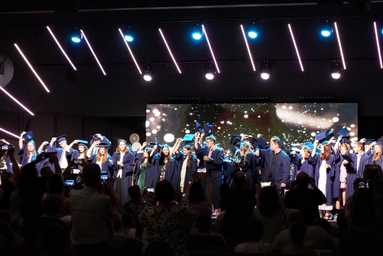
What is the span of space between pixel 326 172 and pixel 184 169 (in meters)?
3.49

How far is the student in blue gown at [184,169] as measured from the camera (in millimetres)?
15393

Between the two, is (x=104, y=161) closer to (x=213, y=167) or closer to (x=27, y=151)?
(x=27, y=151)

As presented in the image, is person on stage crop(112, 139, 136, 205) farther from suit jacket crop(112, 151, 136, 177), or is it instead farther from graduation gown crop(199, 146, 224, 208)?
graduation gown crop(199, 146, 224, 208)

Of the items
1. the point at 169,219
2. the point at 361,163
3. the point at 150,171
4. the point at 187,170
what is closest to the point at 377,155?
the point at 361,163

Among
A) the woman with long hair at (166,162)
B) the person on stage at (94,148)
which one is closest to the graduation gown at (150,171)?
the woman with long hair at (166,162)

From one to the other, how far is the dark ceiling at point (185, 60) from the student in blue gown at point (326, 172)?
3.18 m

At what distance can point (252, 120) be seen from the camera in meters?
17.7

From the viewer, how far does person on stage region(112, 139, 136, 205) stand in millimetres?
16141

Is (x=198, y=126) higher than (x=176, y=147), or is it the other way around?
(x=198, y=126)

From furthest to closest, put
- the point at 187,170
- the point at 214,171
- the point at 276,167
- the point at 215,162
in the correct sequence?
the point at 187,170 → the point at 214,171 → the point at 215,162 → the point at 276,167

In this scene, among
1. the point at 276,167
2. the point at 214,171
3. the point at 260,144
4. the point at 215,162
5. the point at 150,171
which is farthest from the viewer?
the point at 150,171

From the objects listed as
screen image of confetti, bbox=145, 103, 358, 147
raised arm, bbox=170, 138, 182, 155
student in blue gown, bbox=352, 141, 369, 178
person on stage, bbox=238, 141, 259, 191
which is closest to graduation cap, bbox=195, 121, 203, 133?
screen image of confetti, bbox=145, 103, 358, 147

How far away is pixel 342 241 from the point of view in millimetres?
5230

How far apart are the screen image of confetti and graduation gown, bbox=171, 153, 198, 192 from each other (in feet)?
6.73
